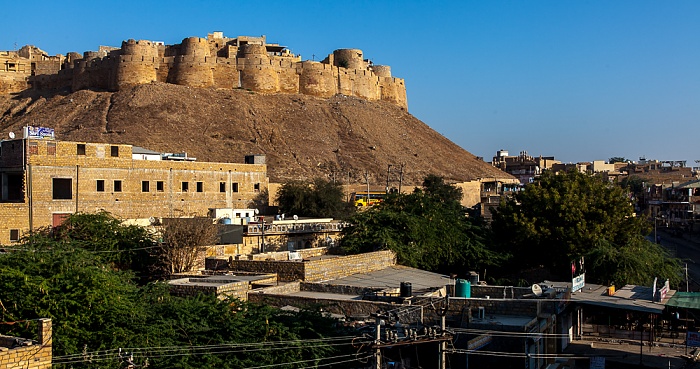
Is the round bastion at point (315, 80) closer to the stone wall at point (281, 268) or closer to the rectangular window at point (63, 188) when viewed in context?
the rectangular window at point (63, 188)

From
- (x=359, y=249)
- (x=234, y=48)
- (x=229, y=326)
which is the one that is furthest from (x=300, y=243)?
(x=234, y=48)

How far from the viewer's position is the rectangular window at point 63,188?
23.0 meters

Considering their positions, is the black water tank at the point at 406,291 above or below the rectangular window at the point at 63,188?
below

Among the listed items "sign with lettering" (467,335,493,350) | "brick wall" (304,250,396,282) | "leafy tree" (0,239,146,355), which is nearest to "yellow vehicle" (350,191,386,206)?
"brick wall" (304,250,396,282)

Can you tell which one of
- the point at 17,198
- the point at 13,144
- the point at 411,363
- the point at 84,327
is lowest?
the point at 411,363

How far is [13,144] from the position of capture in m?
22.8

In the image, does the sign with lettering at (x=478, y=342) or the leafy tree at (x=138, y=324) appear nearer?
the leafy tree at (x=138, y=324)

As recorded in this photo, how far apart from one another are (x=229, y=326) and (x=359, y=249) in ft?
33.4

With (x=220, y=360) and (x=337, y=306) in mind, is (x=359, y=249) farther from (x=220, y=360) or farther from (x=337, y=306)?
(x=220, y=360)

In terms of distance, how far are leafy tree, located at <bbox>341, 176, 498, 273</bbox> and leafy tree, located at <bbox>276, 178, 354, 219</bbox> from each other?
7.94 metres

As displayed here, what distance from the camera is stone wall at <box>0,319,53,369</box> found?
803 centimetres

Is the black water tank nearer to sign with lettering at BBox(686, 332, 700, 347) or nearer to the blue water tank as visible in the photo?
the blue water tank

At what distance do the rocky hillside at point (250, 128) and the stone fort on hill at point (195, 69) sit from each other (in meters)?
0.89

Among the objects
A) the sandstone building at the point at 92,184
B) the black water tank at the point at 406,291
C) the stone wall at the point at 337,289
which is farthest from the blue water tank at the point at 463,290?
the sandstone building at the point at 92,184
